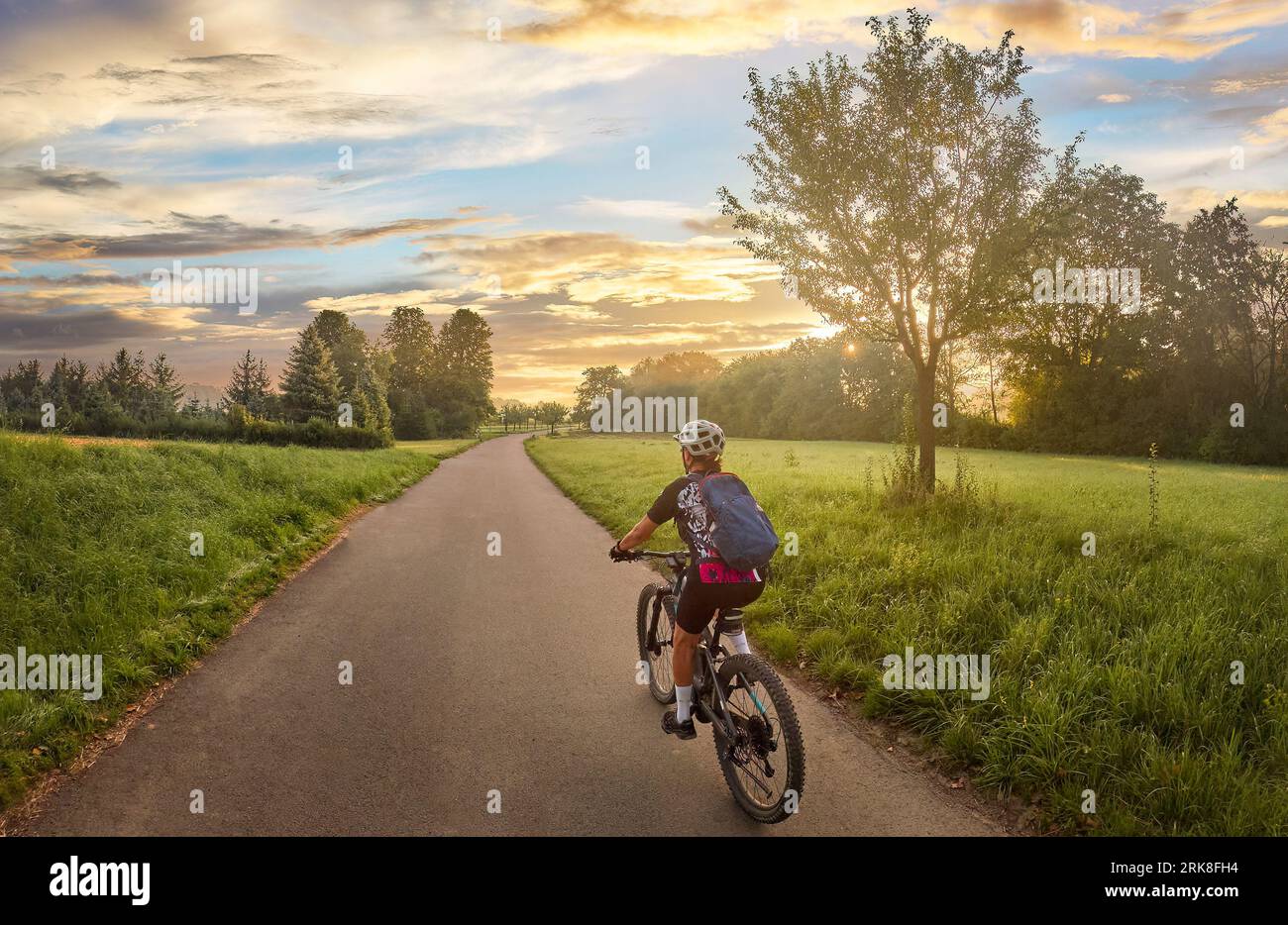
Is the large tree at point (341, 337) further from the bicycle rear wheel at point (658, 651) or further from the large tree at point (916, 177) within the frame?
the bicycle rear wheel at point (658, 651)

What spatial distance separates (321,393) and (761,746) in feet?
153

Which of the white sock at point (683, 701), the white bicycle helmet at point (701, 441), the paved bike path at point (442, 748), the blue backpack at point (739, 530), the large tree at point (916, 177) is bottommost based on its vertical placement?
the paved bike path at point (442, 748)

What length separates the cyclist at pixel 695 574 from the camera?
13.7ft

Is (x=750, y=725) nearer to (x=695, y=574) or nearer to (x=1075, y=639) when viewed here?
(x=695, y=574)

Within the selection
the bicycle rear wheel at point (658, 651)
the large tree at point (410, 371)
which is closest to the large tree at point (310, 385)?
the large tree at point (410, 371)

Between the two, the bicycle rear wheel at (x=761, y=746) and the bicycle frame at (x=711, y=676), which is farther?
the bicycle frame at (x=711, y=676)

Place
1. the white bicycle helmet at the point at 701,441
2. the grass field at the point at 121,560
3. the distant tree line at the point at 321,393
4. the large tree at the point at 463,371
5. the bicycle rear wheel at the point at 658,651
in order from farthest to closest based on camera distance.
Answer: the large tree at the point at 463,371
the distant tree line at the point at 321,393
the bicycle rear wheel at the point at 658,651
the grass field at the point at 121,560
the white bicycle helmet at the point at 701,441

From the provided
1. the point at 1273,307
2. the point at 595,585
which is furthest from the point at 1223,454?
the point at 595,585

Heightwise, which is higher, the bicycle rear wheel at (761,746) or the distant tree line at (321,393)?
the distant tree line at (321,393)

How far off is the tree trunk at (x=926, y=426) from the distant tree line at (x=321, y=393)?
55.8 ft

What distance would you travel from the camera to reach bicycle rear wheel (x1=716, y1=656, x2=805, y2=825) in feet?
12.1

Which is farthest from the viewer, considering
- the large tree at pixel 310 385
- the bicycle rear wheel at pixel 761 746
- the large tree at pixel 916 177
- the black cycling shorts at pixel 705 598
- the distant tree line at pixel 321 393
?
the large tree at pixel 310 385

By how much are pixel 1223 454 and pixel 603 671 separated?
42.0 meters

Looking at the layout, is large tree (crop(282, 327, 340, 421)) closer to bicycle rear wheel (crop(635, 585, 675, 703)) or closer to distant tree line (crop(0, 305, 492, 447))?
distant tree line (crop(0, 305, 492, 447))
